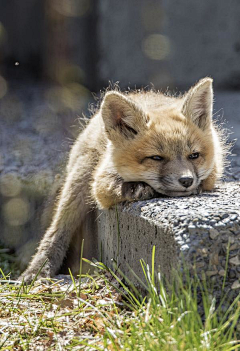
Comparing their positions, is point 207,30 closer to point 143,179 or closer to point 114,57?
point 114,57

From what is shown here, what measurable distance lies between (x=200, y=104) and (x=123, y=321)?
2.20 metres

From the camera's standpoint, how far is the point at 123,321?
2.64 m

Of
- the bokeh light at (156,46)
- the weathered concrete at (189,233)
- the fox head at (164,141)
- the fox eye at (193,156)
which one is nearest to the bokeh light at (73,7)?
the bokeh light at (156,46)

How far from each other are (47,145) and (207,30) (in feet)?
10.1

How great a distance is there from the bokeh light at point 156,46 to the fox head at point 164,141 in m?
3.58

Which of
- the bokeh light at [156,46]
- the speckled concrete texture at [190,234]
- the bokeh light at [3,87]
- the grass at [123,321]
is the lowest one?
the grass at [123,321]

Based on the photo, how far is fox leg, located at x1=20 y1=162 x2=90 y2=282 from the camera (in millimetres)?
4871

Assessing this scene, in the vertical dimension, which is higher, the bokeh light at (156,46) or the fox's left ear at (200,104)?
the bokeh light at (156,46)

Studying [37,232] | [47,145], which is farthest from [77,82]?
[37,232]

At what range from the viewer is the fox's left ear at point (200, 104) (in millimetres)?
4145

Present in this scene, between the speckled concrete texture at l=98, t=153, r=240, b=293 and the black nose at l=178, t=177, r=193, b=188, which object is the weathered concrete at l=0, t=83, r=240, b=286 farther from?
the black nose at l=178, t=177, r=193, b=188

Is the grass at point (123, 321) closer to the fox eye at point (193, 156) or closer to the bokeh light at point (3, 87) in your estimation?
the fox eye at point (193, 156)

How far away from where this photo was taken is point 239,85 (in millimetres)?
8023

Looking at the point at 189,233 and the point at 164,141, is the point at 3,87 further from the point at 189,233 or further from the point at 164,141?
the point at 189,233
